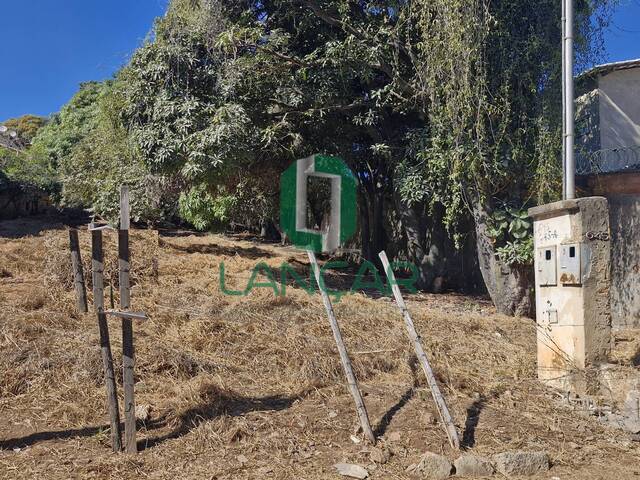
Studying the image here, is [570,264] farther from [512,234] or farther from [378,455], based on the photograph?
[512,234]

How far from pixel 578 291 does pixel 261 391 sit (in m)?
2.91

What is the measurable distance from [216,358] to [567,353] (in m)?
3.27

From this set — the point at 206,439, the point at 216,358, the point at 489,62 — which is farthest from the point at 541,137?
the point at 206,439

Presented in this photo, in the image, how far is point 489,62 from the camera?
725 centimetres

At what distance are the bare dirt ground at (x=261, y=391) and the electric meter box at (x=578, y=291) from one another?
0.36 metres

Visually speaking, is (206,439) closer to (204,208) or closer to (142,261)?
(142,261)

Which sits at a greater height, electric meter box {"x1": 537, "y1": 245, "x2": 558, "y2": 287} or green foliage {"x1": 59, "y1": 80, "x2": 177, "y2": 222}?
green foliage {"x1": 59, "y1": 80, "x2": 177, "y2": 222}

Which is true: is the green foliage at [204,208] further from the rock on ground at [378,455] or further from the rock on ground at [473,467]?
the rock on ground at [473,467]

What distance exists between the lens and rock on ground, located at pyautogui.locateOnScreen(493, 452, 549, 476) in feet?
12.2

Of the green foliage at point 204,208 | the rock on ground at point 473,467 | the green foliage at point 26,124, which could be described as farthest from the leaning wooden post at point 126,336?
the green foliage at point 26,124

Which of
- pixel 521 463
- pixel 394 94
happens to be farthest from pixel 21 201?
pixel 521 463

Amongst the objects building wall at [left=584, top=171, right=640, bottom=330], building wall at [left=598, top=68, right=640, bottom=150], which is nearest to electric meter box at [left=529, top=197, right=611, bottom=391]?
building wall at [left=584, top=171, right=640, bottom=330]

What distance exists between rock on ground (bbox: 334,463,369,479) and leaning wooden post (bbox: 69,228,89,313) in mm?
3802

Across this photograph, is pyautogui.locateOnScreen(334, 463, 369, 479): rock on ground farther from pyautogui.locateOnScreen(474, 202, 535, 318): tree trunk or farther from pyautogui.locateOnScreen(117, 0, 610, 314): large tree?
pyautogui.locateOnScreen(474, 202, 535, 318): tree trunk
